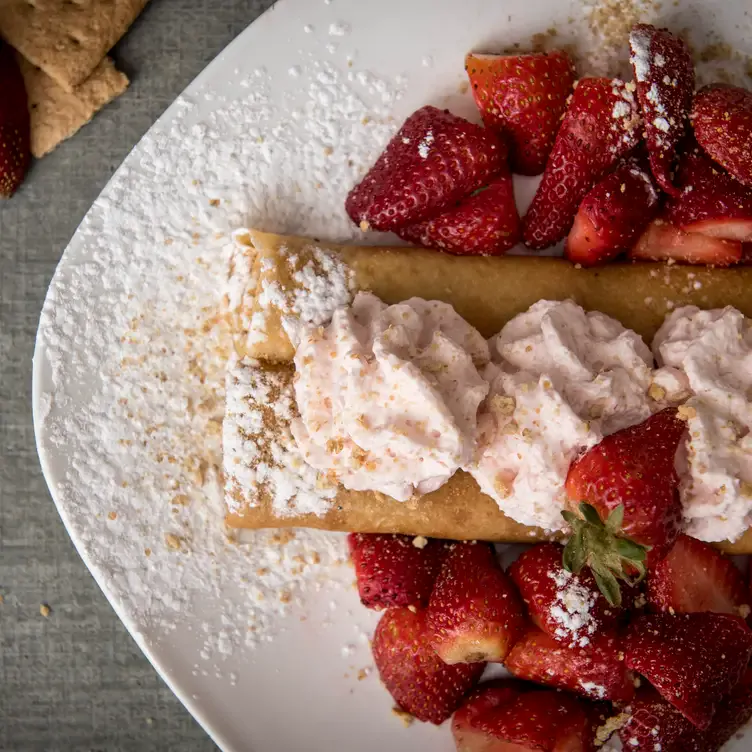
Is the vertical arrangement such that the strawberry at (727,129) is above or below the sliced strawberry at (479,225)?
above

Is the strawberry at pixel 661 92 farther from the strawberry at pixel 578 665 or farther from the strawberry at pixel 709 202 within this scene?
the strawberry at pixel 578 665

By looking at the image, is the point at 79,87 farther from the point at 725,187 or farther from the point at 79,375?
the point at 725,187

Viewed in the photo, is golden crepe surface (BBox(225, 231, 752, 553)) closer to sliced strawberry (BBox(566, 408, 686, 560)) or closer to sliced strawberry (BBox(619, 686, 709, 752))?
sliced strawberry (BBox(566, 408, 686, 560))

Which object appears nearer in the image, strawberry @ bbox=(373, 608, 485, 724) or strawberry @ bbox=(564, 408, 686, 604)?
strawberry @ bbox=(564, 408, 686, 604)

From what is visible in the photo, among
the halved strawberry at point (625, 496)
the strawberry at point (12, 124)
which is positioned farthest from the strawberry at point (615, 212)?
the strawberry at point (12, 124)

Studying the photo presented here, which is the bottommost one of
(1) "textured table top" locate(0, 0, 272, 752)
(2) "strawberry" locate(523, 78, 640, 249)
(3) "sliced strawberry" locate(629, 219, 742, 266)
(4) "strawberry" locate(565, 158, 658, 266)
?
(1) "textured table top" locate(0, 0, 272, 752)

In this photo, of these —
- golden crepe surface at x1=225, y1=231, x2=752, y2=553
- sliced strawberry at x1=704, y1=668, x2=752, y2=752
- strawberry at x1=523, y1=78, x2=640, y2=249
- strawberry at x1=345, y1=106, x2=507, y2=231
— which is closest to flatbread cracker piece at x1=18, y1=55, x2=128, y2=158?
golden crepe surface at x1=225, y1=231, x2=752, y2=553
